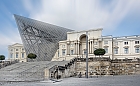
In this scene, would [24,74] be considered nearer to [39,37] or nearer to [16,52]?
[39,37]

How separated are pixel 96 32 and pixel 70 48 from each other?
1049 centimetres

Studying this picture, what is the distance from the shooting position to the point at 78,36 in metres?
60.0

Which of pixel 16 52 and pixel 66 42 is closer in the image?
pixel 66 42

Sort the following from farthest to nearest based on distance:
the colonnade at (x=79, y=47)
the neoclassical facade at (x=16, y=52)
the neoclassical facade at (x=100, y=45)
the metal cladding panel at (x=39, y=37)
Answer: the neoclassical facade at (x=16, y=52), the metal cladding panel at (x=39, y=37), the colonnade at (x=79, y=47), the neoclassical facade at (x=100, y=45)

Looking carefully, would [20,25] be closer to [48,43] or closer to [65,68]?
[48,43]

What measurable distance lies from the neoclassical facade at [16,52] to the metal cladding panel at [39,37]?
1526cm

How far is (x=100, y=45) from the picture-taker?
56.0 metres

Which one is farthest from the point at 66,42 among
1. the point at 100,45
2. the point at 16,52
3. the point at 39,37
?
the point at 16,52

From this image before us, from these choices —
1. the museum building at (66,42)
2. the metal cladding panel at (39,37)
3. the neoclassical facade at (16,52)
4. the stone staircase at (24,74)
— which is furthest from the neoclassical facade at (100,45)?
the stone staircase at (24,74)

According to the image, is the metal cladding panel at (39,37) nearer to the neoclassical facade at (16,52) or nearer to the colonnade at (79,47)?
the colonnade at (79,47)

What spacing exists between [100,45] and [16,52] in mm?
38805

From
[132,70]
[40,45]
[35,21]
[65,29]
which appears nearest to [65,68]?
[132,70]

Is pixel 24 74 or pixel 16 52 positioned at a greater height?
pixel 16 52

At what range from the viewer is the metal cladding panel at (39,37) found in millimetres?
60562
